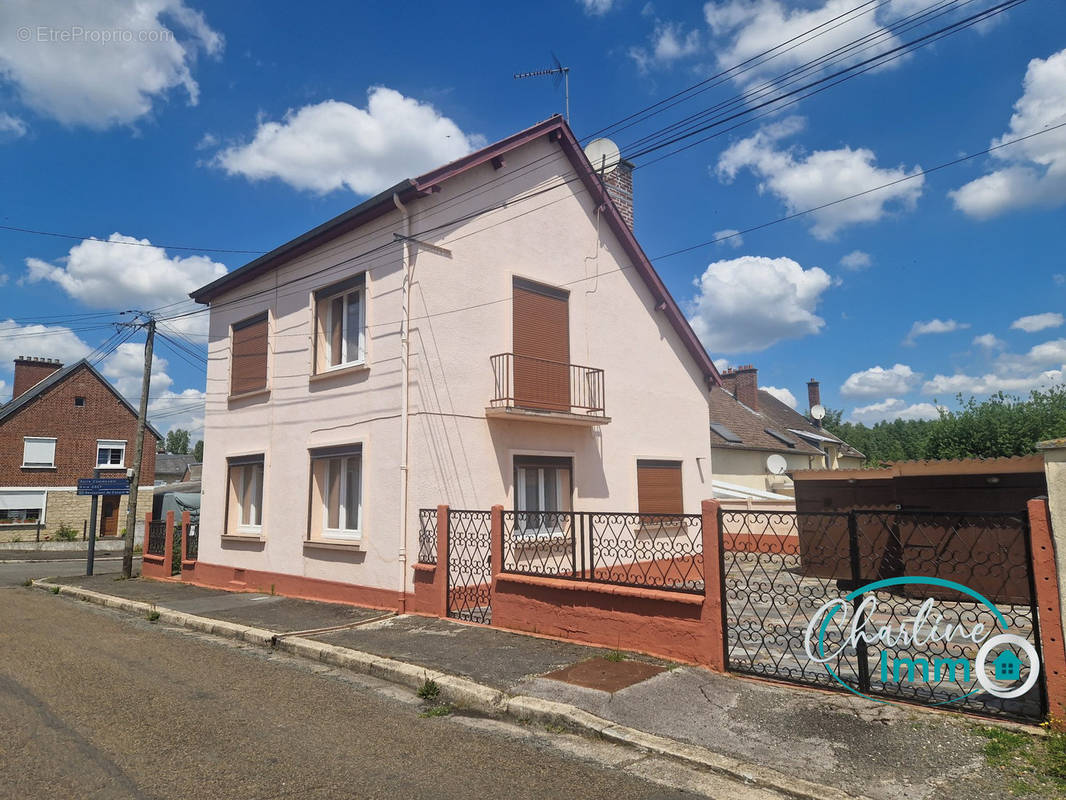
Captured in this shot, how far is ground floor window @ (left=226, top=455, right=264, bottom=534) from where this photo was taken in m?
13.9

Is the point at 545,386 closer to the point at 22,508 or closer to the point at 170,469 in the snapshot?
the point at 22,508

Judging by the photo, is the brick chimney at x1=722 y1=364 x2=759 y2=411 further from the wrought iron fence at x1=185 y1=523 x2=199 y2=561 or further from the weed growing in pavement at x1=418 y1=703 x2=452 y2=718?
the weed growing in pavement at x1=418 y1=703 x2=452 y2=718

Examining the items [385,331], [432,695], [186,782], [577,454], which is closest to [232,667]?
[432,695]

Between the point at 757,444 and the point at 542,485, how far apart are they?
17368mm

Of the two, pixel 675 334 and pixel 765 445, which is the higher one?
pixel 675 334

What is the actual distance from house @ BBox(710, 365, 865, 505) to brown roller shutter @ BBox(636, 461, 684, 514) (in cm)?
497

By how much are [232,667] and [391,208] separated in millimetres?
6898

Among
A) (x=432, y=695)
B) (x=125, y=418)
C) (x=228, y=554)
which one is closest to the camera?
(x=432, y=695)

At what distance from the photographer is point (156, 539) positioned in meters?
17.0

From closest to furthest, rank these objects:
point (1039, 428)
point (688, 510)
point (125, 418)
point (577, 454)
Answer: point (577, 454), point (688, 510), point (1039, 428), point (125, 418)

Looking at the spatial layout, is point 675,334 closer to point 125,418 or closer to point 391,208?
point 391,208

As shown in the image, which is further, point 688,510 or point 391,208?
point 688,510

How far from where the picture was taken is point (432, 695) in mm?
6277

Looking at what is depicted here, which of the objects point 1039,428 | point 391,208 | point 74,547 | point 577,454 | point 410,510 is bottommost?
point 74,547
